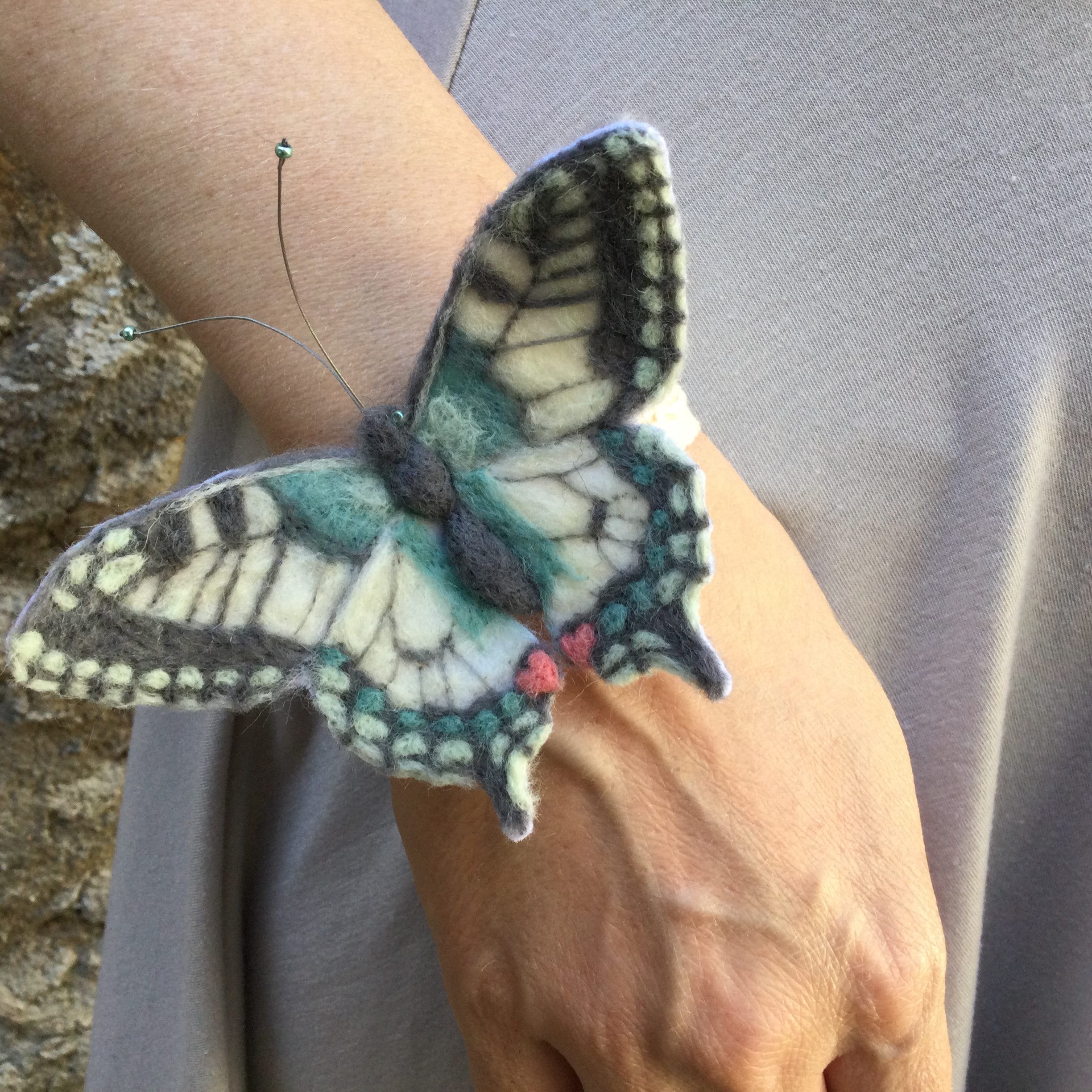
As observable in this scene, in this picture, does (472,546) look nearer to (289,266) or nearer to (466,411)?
(466,411)

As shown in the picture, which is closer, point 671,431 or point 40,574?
point 671,431

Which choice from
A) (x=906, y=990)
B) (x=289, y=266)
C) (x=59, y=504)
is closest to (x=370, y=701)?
(x=289, y=266)

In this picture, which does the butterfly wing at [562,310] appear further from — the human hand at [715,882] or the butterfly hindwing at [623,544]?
the human hand at [715,882]

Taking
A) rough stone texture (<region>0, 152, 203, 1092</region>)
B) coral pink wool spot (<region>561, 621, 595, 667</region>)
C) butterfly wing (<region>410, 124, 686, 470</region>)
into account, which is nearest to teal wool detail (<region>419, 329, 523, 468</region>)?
butterfly wing (<region>410, 124, 686, 470</region>)

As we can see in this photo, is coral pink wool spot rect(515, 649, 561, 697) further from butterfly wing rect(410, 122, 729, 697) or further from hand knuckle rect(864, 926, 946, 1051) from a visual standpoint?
hand knuckle rect(864, 926, 946, 1051)

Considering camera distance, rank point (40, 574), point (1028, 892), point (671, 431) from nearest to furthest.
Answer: point (671, 431) < point (1028, 892) < point (40, 574)

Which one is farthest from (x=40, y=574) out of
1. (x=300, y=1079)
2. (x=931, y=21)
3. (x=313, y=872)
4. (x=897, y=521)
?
(x=931, y=21)

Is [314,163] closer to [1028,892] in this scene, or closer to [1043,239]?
[1043,239]
